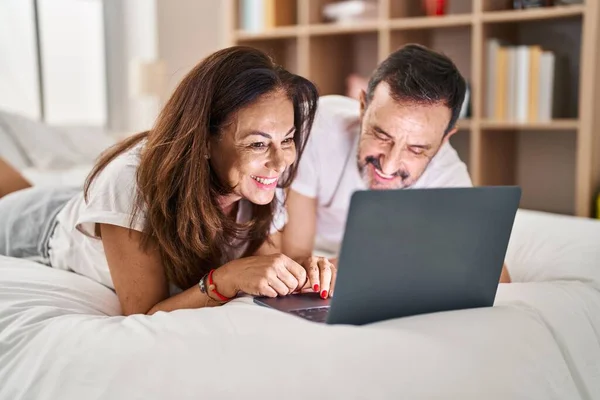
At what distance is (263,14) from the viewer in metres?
3.70

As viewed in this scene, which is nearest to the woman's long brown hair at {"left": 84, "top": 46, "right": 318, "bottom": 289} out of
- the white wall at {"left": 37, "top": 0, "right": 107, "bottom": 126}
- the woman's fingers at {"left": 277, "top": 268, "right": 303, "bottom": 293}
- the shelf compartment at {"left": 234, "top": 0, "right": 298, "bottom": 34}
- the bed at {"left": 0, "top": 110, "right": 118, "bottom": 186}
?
the woman's fingers at {"left": 277, "top": 268, "right": 303, "bottom": 293}

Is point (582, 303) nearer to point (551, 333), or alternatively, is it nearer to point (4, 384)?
point (551, 333)

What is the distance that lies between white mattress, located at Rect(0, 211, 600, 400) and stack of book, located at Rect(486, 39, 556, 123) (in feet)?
6.05

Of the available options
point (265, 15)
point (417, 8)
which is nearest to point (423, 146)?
point (417, 8)

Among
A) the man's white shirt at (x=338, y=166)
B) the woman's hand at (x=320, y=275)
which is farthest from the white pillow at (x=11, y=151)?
the woman's hand at (x=320, y=275)

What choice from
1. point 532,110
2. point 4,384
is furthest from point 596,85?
point 4,384

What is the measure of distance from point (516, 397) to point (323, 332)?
0.28 m

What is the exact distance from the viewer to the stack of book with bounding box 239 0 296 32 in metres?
3.68

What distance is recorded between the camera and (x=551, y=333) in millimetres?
1182

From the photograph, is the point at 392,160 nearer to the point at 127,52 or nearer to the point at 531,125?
the point at 531,125

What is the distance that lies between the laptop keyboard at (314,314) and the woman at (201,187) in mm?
85

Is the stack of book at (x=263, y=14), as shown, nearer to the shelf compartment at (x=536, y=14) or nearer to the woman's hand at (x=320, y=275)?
the shelf compartment at (x=536, y=14)

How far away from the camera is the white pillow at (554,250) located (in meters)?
1.52

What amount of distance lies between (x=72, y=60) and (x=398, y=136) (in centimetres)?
366
